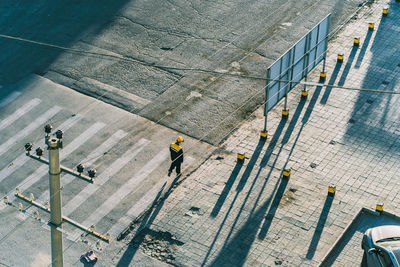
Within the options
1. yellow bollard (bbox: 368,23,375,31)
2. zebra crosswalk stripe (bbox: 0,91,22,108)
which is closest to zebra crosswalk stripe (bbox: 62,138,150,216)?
zebra crosswalk stripe (bbox: 0,91,22,108)

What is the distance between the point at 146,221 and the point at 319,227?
4720 mm

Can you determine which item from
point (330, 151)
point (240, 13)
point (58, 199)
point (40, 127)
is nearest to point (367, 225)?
point (330, 151)

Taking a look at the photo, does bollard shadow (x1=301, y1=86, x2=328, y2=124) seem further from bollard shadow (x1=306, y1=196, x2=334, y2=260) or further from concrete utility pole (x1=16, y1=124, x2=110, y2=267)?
concrete utility pole (x1=16, y1=124, x2=110, y2=267)

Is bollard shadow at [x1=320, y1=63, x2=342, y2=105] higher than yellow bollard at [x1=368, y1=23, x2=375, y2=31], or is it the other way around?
yellow bollard at [x1=368, y1=23, x2=375, y2=31]

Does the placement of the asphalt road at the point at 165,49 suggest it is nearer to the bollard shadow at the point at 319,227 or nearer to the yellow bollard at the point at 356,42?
the yellow bollard at the point at 356,42

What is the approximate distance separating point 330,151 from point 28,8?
15.0 m

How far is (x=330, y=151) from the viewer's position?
22828mm

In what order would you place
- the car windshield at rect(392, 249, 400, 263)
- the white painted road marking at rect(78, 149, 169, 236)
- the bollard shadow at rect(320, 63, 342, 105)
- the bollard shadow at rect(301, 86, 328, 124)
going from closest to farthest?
the car windshield at rect(392, 249, 400, 263) → the white painted road marking at rect(78, 149, 169, 236) → the bollard shadow at rect(301, 86, 328, 124) → the bollard shadow at rect(320, 63, 342, 105)

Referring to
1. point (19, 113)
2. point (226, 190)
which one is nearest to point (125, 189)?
point (226, 190)

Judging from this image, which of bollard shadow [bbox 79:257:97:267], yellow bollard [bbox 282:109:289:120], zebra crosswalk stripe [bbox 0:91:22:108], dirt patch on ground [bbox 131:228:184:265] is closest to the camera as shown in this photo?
bollard shadow [bbox 79:257:97:267]

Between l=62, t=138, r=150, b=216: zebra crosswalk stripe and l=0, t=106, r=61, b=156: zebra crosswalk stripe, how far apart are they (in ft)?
10.8

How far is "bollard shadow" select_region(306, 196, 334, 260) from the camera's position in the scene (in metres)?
19.3

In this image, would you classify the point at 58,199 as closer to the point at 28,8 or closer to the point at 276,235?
the point at 276,235

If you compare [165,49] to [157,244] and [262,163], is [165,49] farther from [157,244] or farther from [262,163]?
[157,244]
